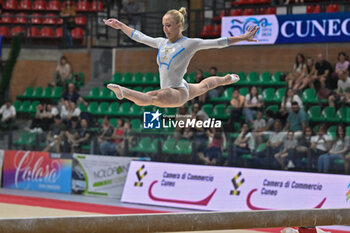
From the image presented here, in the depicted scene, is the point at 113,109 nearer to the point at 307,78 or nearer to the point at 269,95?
the point at 269,95

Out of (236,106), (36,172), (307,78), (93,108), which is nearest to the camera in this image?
(236,106)

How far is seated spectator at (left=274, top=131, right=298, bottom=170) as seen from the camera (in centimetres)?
1149

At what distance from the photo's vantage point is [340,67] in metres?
11.1

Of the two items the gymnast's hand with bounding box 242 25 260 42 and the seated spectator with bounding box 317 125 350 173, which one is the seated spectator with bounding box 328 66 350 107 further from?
the gymnast's hand with bounding box 242 25 260 42

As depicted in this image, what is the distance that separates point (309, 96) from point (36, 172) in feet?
29.5

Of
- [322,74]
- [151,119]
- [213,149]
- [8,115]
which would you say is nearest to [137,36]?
[151,119]

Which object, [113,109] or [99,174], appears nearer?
[113,109]

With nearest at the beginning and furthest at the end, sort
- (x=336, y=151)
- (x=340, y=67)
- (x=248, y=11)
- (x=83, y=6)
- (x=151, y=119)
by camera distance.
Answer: (x=151, y=119) → (x=340, y=67) → (x=336, y=151) → (x=248, y=11) → (x=83, y=6)

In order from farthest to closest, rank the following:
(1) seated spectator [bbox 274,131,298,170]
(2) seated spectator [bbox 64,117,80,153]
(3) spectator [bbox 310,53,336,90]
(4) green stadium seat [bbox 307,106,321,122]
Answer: (2) seated spectator [bbox 64,117,80,153] < (1) seated spectator [bbox 274,131,298,170] < (4) green stadium seat [bbox 307,106,321,122] < (3) spectator [bbox 310,53,336,90]

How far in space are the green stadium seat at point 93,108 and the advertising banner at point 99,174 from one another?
563 cm

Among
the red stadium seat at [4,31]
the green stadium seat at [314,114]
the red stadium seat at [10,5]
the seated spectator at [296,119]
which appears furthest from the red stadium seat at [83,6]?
the green stadium seat at [314,114]

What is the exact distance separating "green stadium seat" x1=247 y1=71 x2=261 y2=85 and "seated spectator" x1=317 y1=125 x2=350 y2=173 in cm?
163

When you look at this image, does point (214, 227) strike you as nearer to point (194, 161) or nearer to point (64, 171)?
point (194, 161)

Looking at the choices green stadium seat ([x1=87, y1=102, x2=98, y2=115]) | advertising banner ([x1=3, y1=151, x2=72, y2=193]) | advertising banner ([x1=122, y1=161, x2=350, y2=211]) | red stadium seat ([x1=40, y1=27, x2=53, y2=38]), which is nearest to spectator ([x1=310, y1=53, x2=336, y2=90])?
advertising banner ([x1=122, y1=161, x2=350, y2=211])
